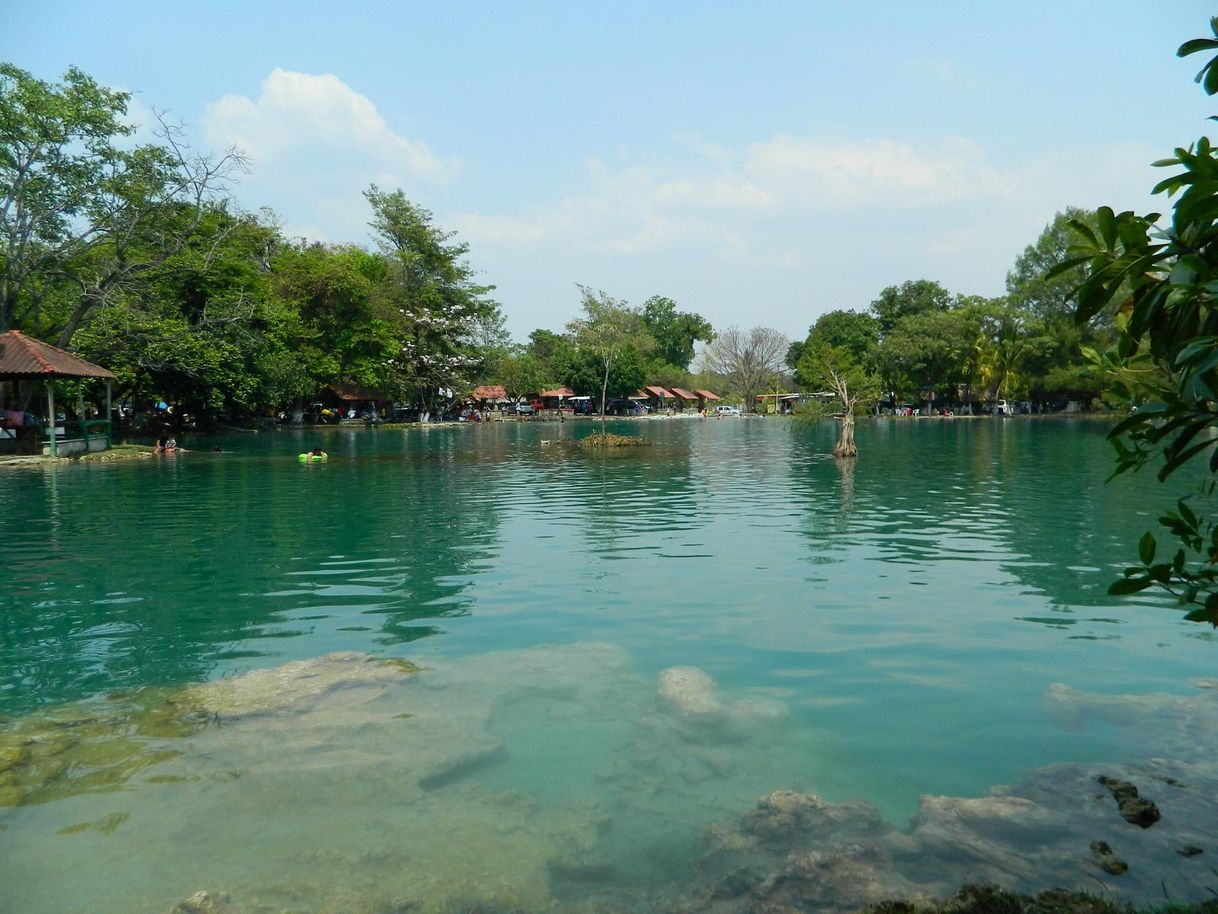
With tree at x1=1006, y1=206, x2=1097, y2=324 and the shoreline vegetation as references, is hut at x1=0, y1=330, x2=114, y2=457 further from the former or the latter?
tree at x1=1006, y1=206, x2=1097, y2=324

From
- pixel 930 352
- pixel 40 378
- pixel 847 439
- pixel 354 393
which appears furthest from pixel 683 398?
pixel 40 378

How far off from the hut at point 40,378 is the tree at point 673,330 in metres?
83.8

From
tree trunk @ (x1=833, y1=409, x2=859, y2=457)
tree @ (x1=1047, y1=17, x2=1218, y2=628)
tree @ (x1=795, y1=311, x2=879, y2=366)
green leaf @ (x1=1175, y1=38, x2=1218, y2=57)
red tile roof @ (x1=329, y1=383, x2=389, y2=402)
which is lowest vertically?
tree trunk @ (x1=833, y1=409, x2=859, y2=457)

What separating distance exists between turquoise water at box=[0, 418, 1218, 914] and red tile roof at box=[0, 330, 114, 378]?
10.2 m

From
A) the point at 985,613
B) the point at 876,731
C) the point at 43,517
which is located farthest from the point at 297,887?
the point at 43,517

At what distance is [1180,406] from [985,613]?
720cm

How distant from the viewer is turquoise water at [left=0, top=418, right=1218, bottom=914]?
5215 mm

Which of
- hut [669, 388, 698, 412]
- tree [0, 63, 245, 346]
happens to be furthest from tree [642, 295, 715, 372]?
tree [0, 63, 245, 346]

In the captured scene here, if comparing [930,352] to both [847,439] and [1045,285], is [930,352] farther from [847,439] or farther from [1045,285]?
[847,439]

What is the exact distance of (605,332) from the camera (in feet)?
243

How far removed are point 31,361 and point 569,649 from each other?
1043 inches

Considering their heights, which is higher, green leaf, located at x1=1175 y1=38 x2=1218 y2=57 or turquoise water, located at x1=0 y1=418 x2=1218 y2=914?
green leaf, located at x1=1175 y1=38 x2=1218 y2=57

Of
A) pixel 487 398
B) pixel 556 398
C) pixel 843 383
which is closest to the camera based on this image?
pixel 843 383

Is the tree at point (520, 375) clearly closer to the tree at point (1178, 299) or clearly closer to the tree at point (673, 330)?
the tree at point (673, 330)
